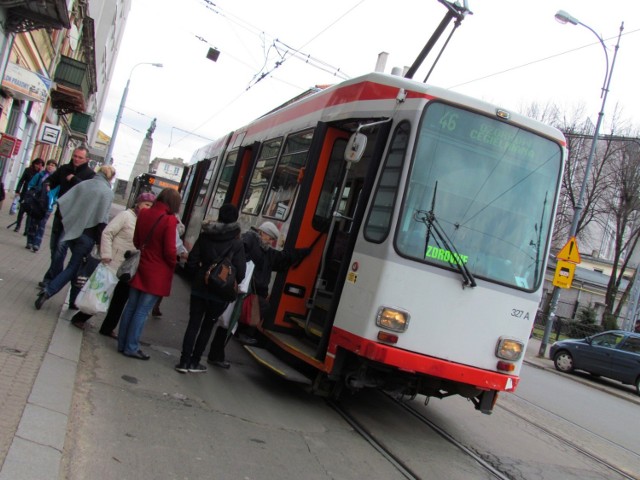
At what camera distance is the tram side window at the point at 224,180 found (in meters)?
11.3

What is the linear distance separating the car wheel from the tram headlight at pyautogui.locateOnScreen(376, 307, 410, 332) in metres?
13.6

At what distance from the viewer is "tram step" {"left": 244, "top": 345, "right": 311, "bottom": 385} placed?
5.93 meters

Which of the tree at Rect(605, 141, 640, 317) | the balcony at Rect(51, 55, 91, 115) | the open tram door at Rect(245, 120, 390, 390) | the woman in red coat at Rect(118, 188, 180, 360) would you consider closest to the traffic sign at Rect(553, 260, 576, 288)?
the open tram door at Rect(245, 120, 390, 390)

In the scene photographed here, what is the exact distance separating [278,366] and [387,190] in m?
2.07

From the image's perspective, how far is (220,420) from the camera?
17.0 ft

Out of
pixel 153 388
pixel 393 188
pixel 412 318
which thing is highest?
pixel 393 188

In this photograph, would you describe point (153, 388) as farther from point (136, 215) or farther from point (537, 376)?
point (537, 376)

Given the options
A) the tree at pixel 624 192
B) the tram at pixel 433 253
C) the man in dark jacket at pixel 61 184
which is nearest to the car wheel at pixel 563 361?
the tram at pixel 433 253

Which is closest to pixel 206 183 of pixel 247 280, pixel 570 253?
pixel 247 280

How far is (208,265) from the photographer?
6.12 metres

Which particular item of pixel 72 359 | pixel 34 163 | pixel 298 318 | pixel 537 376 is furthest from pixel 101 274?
pixel 537 376

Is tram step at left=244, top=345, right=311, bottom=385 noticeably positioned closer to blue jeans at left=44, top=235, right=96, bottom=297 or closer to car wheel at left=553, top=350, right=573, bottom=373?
blue jeans at left=44, top=235, right=96, bottom=297

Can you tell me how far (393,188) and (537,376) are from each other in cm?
1101

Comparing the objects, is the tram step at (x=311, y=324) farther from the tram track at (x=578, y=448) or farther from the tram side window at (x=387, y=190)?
the tram track at (x=578, y=448)
